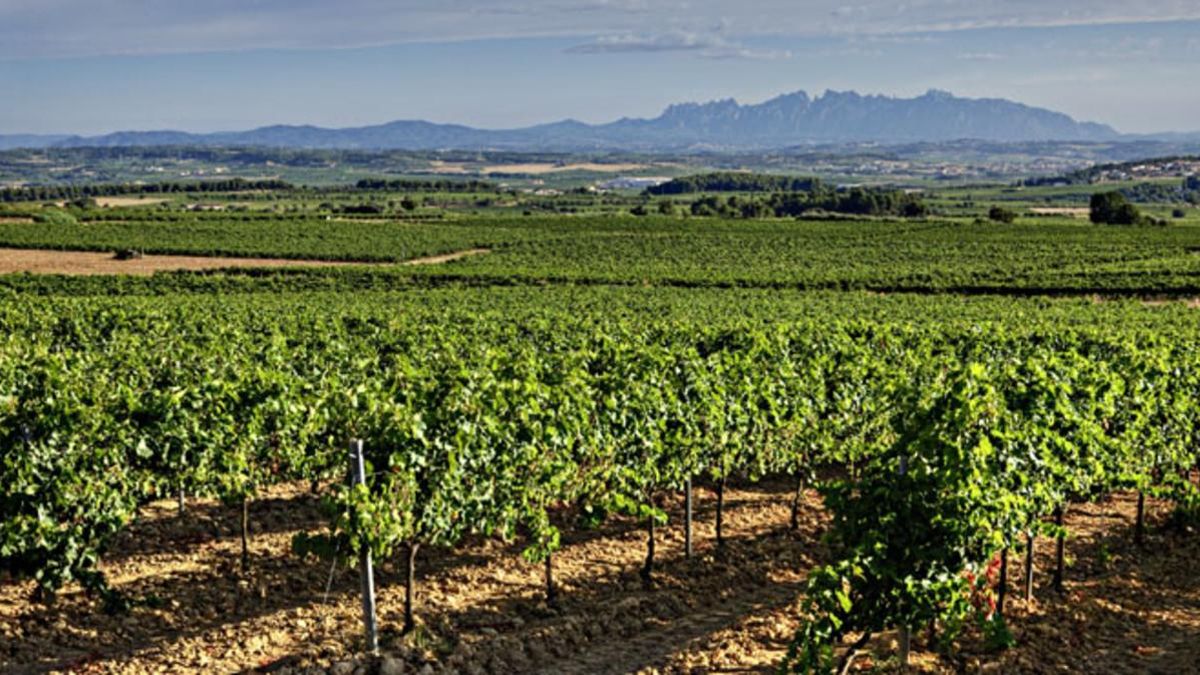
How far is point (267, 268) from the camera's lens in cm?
6962

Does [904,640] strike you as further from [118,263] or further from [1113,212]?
[1113,212]

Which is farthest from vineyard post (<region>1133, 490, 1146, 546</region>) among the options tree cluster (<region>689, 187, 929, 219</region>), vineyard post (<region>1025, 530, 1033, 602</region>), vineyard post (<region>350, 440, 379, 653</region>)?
tree cluster (<region>689, 187, 929, 219</region>)

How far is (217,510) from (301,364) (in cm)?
352

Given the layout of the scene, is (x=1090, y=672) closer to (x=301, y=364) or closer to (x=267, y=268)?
(x=301, y=364)

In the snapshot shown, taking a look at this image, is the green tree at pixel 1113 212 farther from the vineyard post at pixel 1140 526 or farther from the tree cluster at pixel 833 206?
the vineyard post at pixel 1140 526

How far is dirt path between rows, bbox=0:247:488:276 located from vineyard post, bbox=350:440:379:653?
62921 mm

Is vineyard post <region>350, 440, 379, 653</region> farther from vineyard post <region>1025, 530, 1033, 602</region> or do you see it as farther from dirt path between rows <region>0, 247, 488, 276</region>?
dirt path between rows <region>0, 247, 488, 276</region>

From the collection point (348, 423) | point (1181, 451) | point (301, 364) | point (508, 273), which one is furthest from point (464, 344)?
point (508, 273)

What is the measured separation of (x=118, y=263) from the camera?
74.2 m

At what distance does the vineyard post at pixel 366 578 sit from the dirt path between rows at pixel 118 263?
62.9m

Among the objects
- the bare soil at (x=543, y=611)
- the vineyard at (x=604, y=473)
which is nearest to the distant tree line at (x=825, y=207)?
the vineyard at (x=604, y=473)

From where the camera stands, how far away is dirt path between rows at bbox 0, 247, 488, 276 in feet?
227

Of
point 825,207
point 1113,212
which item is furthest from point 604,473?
point 825,207

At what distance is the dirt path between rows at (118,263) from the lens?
6931cm
